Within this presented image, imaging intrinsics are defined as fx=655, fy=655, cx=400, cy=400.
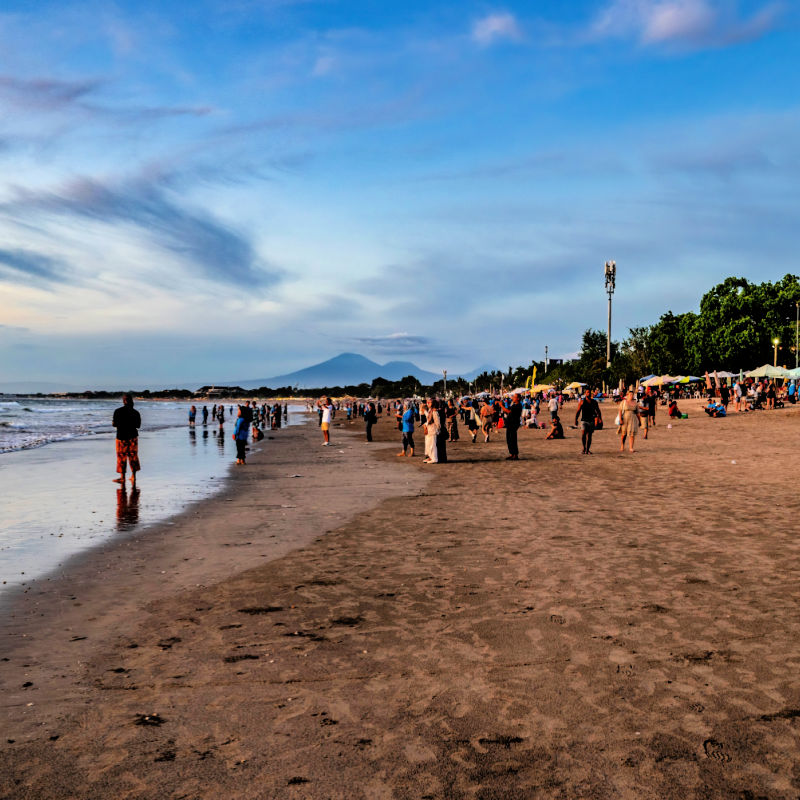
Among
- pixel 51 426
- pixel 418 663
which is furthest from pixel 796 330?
pixel 418 663

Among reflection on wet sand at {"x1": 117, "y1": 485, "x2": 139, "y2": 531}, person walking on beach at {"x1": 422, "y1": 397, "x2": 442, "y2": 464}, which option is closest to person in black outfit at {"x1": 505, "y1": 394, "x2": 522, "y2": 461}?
person walking on beach at {"x1": 422, "y1": 397, "x2": 442, "y2": 464}

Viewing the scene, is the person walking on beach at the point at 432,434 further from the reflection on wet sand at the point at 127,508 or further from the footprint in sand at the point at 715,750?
the footprint in sand at the point at 715,750

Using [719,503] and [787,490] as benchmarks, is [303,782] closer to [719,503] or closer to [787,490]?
[719,503]

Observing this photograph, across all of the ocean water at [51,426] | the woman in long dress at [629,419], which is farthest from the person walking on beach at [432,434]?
the ocean water at [51,426]

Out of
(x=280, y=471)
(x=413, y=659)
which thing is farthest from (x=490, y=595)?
(x=280, y=471)

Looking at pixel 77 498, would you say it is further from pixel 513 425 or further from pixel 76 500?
pixel 513 425

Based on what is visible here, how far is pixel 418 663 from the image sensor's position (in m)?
4.81

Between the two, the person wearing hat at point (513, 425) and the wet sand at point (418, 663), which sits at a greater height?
the person wearing hat at point (513, 425)

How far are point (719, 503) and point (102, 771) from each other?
1081 centimetres

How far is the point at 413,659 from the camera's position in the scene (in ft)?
16.0

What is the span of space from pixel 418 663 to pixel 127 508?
923cm

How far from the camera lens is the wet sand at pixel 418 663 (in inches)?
134

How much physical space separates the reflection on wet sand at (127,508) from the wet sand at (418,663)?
0.91 meters

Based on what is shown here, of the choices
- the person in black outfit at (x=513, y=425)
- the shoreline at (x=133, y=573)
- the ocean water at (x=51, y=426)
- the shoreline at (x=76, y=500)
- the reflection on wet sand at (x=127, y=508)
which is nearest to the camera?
the shoreline at (x=133, y=573)
